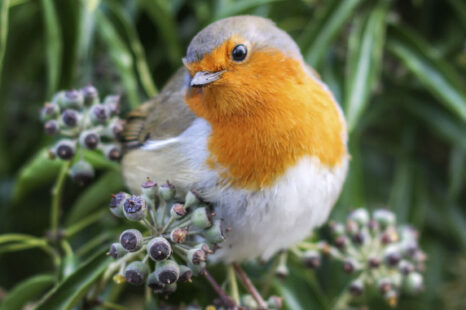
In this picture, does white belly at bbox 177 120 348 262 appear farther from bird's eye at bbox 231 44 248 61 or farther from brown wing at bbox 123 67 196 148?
bird's eye at bbox 231 44 248 61

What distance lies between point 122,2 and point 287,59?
1274mm

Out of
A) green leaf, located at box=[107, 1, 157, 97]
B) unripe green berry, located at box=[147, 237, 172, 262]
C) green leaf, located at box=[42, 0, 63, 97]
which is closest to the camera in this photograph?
unripe green berry, located at box=[147, 237, 172, 262]

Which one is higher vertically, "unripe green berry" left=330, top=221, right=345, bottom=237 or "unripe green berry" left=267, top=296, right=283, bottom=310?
"unripe green berry" left=330, top=221, right=345, bottom=237

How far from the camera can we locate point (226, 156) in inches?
69.5

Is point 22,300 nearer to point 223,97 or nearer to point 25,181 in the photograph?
point 25,181

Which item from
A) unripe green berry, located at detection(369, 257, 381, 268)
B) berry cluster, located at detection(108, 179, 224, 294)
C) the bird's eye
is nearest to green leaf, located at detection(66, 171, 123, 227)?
berry cluster, located at detection(108, 179, 224, 294)

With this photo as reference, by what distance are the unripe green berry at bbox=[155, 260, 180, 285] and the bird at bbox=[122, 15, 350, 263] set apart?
0.33 m

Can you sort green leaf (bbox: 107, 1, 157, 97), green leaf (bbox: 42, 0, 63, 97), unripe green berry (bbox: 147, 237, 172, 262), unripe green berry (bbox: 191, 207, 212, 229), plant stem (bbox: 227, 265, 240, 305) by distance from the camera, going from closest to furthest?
unripe green berry (bbox: 147, 237, 172, 262) < unripe green berry (bbox: 191, 207, 212, 229) < plant stem (bbox: 227, 265, 240, 305) < green leaf (bbox: 42, 0, 63, 97) < green leaf (bbox: 107, 1, 157, 97)

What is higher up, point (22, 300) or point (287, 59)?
point (287, 59)

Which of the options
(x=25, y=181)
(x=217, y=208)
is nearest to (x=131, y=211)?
(x=217, y=208)

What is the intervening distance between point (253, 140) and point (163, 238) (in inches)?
18.8

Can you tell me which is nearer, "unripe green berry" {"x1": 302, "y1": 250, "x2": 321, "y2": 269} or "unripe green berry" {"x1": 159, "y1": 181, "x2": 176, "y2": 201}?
"unripe green berry" {"x1": 159, "y1": 181, "x2": 176, "y2": 201}

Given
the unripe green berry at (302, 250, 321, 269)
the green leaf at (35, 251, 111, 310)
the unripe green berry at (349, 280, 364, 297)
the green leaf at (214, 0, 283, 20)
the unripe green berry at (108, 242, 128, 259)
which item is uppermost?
the green leaf at (214, 0, 283, 20)

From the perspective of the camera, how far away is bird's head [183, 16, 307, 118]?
1734mm
